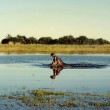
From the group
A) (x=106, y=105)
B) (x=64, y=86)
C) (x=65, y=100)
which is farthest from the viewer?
(x=64, y=86)

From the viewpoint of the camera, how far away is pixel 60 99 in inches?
697

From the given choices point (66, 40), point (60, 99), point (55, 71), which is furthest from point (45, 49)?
point (60, 99)

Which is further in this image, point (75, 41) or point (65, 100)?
point (75, 41)

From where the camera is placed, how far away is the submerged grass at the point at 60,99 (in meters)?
16.3

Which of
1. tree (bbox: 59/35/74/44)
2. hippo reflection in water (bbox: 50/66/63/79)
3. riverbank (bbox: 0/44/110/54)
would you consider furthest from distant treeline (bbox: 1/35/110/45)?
hippo reflection in water (bbox: 50/66/63/79)

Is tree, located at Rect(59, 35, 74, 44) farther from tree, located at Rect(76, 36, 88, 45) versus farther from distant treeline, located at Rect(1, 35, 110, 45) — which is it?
tree, located at Rect(76, 36, 88, 45)

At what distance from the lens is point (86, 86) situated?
22.6 metres

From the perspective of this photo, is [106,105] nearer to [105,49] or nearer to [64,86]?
[64,86]

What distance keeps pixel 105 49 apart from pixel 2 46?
23649 millimetres

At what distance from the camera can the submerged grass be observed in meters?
16.3

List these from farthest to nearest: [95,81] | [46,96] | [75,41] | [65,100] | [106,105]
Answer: [75,41]
[95,81]
[46,96]
[65,100]
[106,105]

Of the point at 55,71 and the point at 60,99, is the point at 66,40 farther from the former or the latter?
the point at 60,99

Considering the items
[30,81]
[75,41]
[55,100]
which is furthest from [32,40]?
[55,100]

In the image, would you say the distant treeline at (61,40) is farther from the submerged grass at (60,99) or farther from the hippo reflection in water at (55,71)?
the submerged grass at (60,99)
